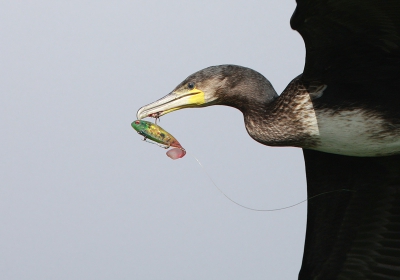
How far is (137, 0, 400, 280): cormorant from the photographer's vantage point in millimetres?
6859

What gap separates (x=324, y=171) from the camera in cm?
838

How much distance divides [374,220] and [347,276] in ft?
1.98

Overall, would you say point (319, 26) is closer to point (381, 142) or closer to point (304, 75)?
point (304, 75)

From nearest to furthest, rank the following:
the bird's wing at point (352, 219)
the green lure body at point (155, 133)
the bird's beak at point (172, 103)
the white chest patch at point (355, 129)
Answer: the white chest patch at point (355, 129) < the bird's beak at point (172, 103) < the green lure body at point (155, 133) < the bird's wing at point (352, 219)

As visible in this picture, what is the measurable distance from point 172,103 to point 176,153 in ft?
1.54

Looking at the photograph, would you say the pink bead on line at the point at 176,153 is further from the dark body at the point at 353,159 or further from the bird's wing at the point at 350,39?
the bird's wing at the point at 350,39

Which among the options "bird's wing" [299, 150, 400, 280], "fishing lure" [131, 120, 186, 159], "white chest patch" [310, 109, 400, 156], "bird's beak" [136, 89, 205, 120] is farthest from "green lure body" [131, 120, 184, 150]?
"white chest patch" [310, 109, 400, 156]

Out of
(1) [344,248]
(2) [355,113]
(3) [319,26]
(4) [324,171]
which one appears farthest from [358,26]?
(1) [344,248]

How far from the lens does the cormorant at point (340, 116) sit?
22.5ft

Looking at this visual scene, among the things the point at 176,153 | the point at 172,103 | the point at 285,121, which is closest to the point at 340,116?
the point at 285,121

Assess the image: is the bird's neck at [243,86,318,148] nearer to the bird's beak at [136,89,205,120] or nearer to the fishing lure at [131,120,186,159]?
the bird's beak at [136,89,205,120]

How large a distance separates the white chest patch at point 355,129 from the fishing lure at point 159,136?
1387 millimetres

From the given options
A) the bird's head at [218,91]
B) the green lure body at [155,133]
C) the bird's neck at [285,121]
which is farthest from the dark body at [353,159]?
the green lure body at [155,133]

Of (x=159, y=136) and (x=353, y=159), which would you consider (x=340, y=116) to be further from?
(x=159, y=136)
